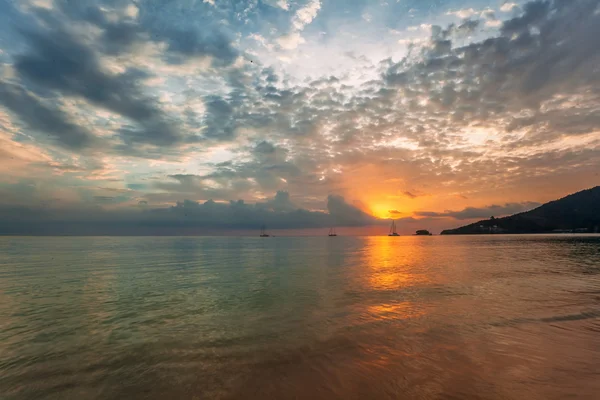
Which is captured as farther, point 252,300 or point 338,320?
point 252,300

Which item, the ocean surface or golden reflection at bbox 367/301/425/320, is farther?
golden reflection at bbox 367/301/425/320

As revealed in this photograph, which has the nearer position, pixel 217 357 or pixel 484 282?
pixel 217 357

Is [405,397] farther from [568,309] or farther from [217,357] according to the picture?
[568,309]

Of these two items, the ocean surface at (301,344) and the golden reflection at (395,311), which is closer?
the ocean surface at (301,344)

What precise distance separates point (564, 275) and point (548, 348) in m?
33.3

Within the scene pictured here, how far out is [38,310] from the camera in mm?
22422

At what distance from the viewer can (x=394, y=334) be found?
16688mm

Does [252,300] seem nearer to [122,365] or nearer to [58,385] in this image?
[122,365]

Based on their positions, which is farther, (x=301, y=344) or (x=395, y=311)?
(x=395, y=311)

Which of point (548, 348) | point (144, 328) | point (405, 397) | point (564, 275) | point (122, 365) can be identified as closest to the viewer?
point (405, 397)

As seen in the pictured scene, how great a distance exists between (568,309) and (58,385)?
30949 millimetres

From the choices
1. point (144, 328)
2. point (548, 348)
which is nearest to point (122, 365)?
point (144, 328)

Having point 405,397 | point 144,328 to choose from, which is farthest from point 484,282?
point 144,328

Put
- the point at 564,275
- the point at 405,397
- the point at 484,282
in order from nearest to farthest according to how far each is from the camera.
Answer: the point at 405,397, the point at 484,282, the point at 564,275
